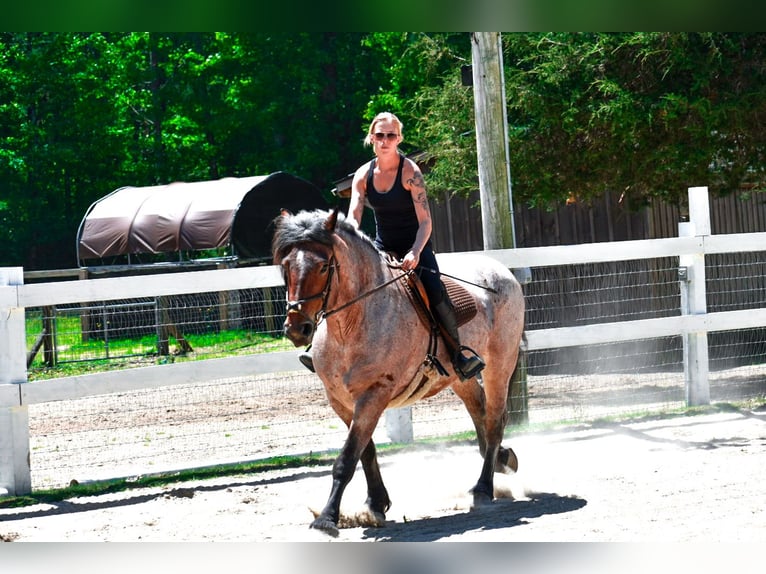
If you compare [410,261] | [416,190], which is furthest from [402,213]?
[410,261]

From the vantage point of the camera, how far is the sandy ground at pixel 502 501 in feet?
18.0

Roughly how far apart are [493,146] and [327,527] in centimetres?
478

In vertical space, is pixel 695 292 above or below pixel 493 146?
below

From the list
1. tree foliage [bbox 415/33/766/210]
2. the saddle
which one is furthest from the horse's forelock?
tree foliage [bbox 415/33/766/210]

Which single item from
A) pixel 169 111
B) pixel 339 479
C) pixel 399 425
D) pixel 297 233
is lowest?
pixel 399 425

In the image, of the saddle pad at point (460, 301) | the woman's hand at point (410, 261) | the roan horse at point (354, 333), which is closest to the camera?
the roan horse at point (354, 333)

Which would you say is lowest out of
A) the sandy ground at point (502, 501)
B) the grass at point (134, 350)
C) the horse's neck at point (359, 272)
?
the sandy ground at point (502, 501)

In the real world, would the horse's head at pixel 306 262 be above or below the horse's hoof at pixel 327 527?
above

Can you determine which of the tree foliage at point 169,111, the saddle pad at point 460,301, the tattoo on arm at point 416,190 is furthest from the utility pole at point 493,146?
the tree foliage at point 169,111

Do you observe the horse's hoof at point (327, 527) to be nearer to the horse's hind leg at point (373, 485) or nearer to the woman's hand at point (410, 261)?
the horse's hind leg at point (373, 485)

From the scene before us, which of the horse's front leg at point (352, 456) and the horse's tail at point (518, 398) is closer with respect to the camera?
the horse's front leg at point (352, 456)

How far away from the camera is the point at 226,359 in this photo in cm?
803

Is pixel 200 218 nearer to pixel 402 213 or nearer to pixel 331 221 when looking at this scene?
pixel 402 213

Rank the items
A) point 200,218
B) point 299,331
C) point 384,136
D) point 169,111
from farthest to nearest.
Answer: point 169,111 → point 200,218 → point 384,136 → point 299,331
